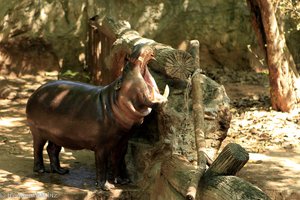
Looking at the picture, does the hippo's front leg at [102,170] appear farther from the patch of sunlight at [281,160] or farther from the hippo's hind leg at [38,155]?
the patch of sunlight at [281,160]

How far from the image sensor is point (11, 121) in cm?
1001

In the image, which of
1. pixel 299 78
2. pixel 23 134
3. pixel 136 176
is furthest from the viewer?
pixel 299 78

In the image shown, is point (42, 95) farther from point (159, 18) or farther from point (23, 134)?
point (159, 18)

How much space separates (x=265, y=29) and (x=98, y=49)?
126 inches

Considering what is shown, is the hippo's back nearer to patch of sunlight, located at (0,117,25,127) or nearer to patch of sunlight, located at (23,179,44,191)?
patch of sunlight, located at (23,179,44,191)

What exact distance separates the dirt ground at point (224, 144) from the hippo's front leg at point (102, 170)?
10 cm

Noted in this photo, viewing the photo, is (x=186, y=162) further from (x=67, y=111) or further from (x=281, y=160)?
(x=281, y=160)

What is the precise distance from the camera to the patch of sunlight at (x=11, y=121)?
9.77 metres

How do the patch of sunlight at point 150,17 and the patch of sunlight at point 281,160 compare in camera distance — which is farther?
the patch of sunlight at point 150,17

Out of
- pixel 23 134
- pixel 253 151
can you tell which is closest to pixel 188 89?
pixel 253 151

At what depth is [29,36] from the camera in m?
12.5

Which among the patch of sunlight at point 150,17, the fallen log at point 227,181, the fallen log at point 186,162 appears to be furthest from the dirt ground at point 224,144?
the patch of sunlight at point 150,17

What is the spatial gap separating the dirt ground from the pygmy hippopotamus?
32cm

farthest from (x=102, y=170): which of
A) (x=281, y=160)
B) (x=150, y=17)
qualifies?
(x=150, y=17)
